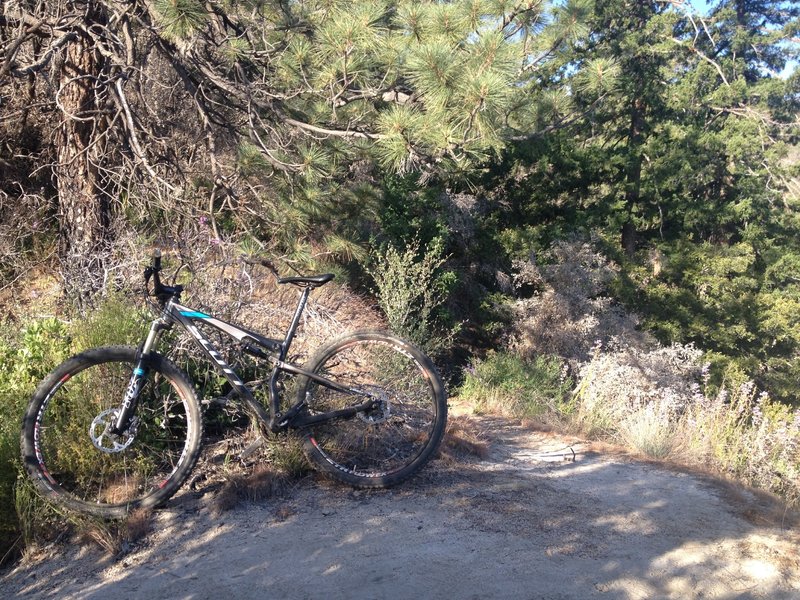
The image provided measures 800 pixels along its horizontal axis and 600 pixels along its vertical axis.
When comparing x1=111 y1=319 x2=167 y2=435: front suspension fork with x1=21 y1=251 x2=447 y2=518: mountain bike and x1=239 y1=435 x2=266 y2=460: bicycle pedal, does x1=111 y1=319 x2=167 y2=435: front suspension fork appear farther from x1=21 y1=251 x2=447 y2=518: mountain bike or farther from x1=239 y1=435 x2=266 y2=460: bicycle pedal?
x1=239 y1=435 x2=266 y2=460: bicycle pedal

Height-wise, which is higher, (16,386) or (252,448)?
(16,386)

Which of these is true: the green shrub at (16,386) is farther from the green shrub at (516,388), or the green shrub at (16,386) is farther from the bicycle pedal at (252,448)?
the green shrub at (516,388)

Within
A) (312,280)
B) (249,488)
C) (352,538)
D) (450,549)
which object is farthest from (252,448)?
(450,549)

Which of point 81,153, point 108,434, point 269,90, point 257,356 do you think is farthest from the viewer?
point 269,90

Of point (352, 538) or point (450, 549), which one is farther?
point (352, 538)

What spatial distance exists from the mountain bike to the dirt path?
219 mm

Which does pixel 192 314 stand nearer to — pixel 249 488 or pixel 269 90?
pixel 249 488

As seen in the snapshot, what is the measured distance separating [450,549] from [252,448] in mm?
1311

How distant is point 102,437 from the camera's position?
388 cm

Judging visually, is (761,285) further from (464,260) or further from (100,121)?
(100,121)

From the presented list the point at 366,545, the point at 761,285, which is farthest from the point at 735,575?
the point at 761,285

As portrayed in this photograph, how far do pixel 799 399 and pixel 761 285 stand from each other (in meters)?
3.56

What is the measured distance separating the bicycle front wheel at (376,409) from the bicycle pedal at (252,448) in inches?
11.1

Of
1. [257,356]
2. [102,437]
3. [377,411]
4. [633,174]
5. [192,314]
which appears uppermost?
[633,174]
